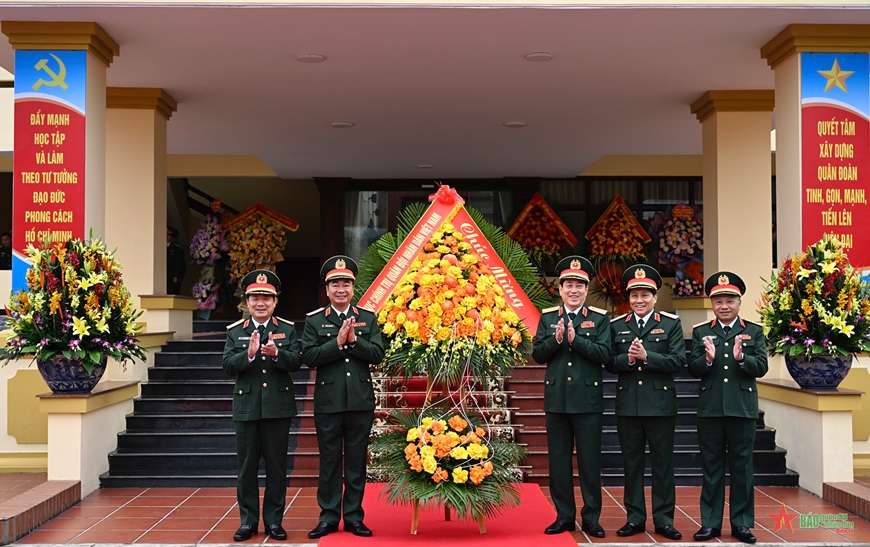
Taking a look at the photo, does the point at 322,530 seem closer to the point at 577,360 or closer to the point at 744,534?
the point at 577,360

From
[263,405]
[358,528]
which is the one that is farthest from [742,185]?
[263,405]

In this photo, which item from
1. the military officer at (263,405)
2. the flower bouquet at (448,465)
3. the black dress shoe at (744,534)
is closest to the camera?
the flower bouquet at (448,465)

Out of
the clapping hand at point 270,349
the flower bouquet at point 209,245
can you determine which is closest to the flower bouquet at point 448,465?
the clapping hand at point 270,349

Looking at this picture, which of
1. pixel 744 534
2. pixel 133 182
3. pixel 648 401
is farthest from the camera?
pixel 133 182

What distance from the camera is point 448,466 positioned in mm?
4793

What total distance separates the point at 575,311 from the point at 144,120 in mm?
5247

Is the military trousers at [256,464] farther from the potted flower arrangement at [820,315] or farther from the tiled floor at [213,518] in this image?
the potted flower arrangement at [820,315]

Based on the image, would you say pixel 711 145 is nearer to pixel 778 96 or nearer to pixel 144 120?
pixel 778 96

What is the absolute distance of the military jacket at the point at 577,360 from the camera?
197 inches

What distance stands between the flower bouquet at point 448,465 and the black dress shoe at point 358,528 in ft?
0.79

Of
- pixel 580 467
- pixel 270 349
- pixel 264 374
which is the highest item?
pixel 270 349

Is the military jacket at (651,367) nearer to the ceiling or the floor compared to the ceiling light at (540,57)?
nearer to the floor

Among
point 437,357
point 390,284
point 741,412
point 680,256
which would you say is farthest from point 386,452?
point 680,256

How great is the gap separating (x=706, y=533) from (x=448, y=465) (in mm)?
1526
